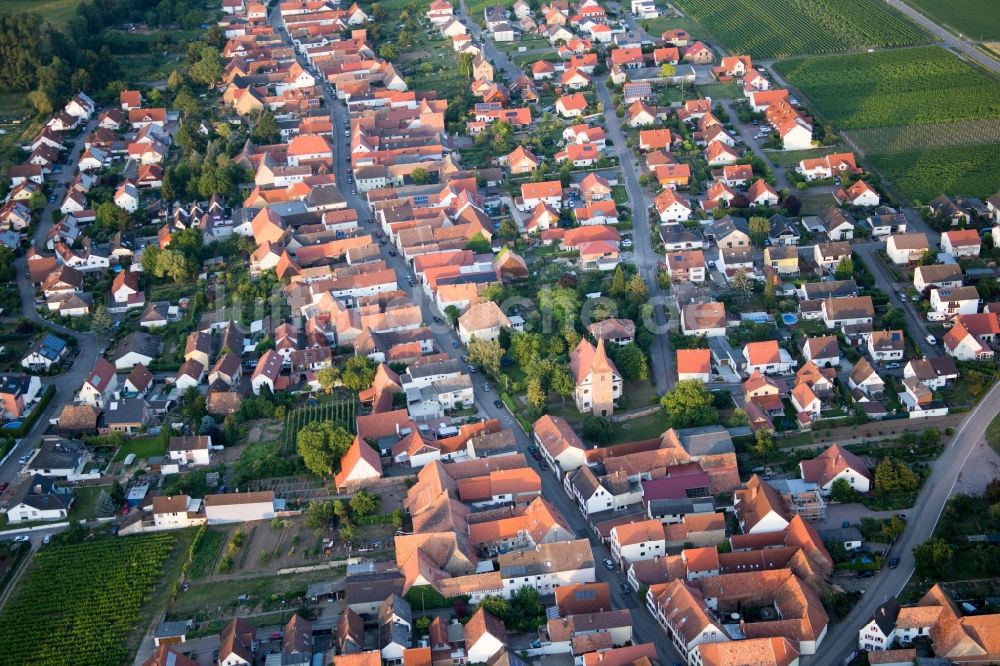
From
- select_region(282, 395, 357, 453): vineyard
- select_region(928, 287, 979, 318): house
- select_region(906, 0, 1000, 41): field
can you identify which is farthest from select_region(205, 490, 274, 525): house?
select_region(906, 0, 1000, 41): field

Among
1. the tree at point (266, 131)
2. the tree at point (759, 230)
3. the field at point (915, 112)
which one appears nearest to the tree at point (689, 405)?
the tree at point (759, 230)

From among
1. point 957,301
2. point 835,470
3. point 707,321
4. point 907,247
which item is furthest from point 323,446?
point 907,247

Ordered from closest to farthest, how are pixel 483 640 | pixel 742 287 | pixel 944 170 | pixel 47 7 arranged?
pixel 483 640 → pixel 742 287 → pixel 944 170 → pixel 47 7

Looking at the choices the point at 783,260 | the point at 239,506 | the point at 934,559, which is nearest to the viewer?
the point at 934,559

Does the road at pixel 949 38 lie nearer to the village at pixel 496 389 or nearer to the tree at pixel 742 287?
the village at pixel 496 389

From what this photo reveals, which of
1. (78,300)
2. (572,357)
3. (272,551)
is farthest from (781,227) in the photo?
(78,300)

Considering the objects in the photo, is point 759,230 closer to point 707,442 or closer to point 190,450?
point 707,442
